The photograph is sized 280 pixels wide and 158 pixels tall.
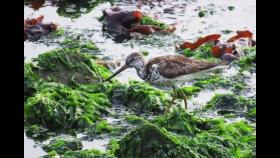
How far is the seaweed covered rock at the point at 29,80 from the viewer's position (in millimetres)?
8367

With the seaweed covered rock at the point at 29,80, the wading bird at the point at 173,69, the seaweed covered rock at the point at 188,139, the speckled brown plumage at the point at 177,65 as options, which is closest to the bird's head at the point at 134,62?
the wading bird at the point at 173,69

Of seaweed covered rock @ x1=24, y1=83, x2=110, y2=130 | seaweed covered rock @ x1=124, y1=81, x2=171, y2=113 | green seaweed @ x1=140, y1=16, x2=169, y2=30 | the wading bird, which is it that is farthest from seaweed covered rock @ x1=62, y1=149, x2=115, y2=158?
green seaweed @ x1=140, y1=16, x2=169, y2=30

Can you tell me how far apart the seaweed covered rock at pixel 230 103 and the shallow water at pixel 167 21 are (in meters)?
0.34

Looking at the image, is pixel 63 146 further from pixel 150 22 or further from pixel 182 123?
pixel 150 22

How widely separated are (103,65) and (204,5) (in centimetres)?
274

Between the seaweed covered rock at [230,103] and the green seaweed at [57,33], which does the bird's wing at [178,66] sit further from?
the green seaweed at [57,33]

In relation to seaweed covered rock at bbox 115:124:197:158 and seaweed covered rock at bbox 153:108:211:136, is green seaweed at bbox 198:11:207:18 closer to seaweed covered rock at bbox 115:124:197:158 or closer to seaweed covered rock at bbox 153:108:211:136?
seaweed covered rock at bbox 153:108:211:136

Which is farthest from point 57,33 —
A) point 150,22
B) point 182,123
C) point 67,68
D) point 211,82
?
point 182,123

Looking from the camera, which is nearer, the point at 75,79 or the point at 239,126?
the point at 239,126

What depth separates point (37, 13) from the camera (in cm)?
1119

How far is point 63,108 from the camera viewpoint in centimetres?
786

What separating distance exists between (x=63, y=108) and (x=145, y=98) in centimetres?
90

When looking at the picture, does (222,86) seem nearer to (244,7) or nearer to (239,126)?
(239,126)
